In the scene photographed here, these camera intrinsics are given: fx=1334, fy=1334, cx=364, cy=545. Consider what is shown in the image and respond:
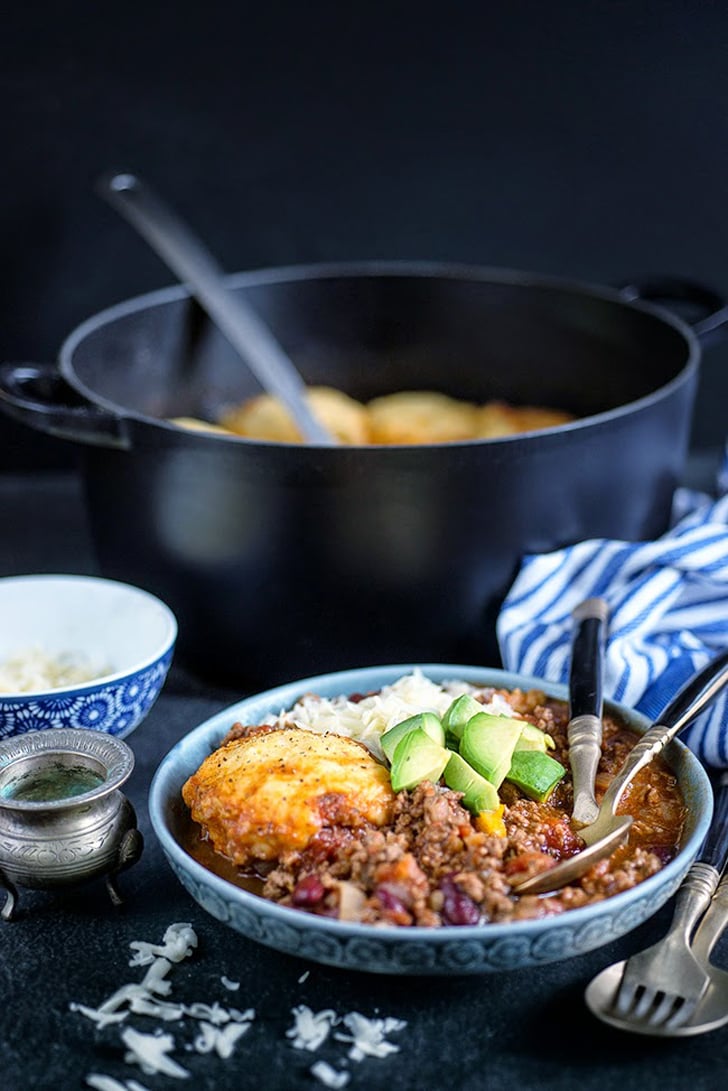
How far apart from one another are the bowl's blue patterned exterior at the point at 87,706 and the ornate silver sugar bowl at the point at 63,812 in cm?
12

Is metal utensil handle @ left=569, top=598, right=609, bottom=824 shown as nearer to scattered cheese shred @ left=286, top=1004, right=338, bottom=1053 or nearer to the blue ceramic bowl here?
the blue ceramic bowl

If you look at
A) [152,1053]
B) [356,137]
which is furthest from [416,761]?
[356,137]

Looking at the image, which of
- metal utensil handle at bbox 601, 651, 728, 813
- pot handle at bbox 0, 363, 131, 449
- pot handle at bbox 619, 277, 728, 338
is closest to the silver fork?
metal utensil handle at bbox 601, 651, 728, 813

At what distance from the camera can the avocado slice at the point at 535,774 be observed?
1438 mm

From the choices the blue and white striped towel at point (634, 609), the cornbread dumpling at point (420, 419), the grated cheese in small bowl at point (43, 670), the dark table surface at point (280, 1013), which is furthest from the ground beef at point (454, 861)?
the cornbread dumpling at point (420, 419)

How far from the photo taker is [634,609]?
1.84m

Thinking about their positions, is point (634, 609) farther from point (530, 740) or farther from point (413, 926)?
point (413, 926)

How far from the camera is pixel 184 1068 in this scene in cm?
123

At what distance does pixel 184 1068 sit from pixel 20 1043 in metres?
0.17

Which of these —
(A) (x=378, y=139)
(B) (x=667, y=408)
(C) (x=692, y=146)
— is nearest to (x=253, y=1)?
(A) (x=378, y=139)

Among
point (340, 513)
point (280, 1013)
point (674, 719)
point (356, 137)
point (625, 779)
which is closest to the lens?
point (280, 1013)

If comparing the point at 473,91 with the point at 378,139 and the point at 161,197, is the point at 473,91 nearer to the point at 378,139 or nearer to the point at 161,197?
the point at 378,139

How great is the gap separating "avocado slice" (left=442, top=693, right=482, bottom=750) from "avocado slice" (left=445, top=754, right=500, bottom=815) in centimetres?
7

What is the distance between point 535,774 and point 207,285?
3.78 feet
